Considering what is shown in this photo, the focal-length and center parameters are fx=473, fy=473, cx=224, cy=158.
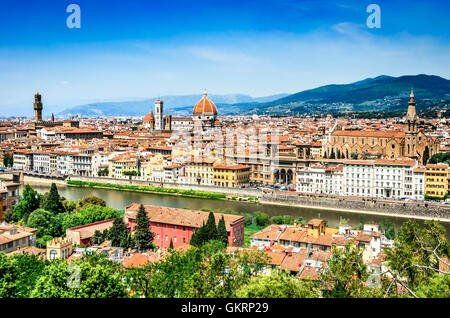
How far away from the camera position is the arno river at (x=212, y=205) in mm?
11258

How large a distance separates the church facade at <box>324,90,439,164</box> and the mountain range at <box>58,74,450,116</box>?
49.3 feet

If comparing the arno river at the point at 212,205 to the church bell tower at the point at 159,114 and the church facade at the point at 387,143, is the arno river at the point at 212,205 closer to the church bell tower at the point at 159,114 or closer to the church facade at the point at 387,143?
the church facade at the point at 387,143

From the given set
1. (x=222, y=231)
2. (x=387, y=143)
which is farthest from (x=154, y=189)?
(x=222, y=231)

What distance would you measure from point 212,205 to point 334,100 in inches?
2039

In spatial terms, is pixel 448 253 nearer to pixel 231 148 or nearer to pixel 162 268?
pixel 162 268

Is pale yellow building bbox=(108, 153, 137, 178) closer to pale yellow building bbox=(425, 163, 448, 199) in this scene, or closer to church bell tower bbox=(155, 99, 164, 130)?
pale yellow building bbox=(425, 163, 448, 199)

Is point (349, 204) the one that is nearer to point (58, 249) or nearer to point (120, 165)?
point (58, 249)

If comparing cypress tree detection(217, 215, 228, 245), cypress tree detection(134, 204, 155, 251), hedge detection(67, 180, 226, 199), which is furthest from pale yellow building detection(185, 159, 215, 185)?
cypress tree detection(134, 204, 155, 251)

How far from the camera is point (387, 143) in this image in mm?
17047

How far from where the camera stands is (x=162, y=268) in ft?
13.4

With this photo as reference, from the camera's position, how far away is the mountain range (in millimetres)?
42156
